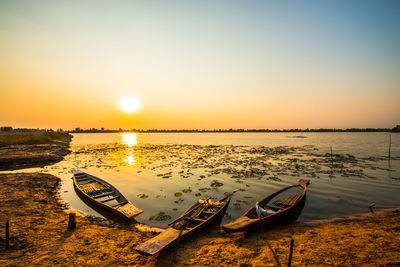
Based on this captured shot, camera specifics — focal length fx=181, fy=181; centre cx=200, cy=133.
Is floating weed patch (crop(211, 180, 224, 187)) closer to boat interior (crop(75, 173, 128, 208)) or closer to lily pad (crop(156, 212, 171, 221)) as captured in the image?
lily pad (crop(156, 212, 171, 221))

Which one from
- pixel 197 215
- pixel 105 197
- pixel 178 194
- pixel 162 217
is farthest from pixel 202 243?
pixel 105 197

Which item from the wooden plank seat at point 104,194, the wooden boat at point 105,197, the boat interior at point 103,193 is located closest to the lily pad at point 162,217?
the wooden boat at point 105,197

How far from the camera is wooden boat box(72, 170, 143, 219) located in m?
11.2

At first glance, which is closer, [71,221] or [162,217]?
[71,221]

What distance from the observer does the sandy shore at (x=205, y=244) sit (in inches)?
276

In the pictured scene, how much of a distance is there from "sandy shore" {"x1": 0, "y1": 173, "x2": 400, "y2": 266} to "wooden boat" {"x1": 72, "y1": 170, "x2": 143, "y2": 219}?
0.96 m

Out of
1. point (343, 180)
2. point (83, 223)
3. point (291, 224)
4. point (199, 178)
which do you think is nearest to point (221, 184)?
point (199, 178)

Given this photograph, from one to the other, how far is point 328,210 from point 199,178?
12.5 metres

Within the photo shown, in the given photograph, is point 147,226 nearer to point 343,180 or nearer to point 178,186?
point 178,186

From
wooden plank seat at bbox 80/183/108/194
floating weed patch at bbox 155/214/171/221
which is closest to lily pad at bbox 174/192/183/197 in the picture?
floating weed patch at bbox 155/214/171/221

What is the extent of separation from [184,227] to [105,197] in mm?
8723

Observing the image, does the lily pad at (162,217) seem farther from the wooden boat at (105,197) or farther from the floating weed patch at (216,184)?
the floating weed patch at (216,184)

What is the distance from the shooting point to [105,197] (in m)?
14.7

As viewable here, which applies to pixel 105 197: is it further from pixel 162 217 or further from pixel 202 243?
pixel 202 243
